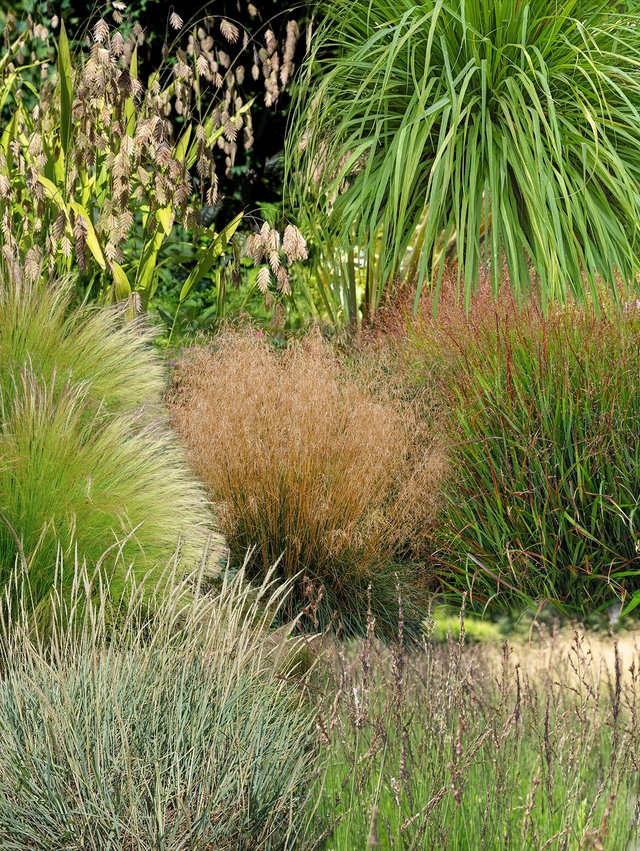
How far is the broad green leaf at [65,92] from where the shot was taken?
3693 millimetres

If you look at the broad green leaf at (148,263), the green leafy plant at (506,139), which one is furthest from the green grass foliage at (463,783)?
the broad green leaf at (148,263)

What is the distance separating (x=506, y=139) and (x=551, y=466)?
1848 millimetres

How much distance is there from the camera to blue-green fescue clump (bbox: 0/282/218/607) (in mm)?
2092

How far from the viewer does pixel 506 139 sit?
388 cm

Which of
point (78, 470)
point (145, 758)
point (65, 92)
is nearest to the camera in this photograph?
point (145, 758)

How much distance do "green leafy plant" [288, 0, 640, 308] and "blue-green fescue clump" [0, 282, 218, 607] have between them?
1.51 metres

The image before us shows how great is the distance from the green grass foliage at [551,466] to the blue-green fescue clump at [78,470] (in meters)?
1.08

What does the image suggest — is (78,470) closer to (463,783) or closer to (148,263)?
(463,783)

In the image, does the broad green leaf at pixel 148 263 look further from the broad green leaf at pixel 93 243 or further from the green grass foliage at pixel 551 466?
the green grass foliage at pixel 551 466

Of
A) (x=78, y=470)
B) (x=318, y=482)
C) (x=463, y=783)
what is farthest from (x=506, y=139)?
(x=463, y=783)

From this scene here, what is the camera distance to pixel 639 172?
412 cm

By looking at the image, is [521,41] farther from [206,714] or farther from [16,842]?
[16,842]

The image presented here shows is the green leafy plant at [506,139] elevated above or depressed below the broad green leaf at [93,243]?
above

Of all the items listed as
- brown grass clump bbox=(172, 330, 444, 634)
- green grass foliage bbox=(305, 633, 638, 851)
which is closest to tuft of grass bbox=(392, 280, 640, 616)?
brown grass clump bbox=(172, 330, 444, 634)
